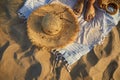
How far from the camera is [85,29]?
312 cm

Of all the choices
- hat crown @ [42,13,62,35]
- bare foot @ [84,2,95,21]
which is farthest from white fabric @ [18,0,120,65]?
hat crown @ [42,13,62,35]

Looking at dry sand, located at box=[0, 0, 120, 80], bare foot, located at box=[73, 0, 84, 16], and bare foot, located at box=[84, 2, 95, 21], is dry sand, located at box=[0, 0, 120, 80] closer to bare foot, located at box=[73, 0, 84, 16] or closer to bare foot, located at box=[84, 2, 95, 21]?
bare foot, located at box=[84, 2, 95, 21]

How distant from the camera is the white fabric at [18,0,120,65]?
9.58ft

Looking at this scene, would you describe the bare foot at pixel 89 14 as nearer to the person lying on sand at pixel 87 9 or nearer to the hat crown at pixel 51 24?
the person lying on sand at pixel 87 9

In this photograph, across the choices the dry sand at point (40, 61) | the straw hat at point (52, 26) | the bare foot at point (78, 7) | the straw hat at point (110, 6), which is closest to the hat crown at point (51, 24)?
the straw hat at point (52, 26)

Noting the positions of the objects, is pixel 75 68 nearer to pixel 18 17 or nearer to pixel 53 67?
pixel 53 67

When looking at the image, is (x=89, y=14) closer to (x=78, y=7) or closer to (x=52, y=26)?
(x=78, y=7)

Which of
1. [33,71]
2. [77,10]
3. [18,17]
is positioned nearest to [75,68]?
[33,71]

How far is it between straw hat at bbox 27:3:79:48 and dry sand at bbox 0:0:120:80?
4.4 inches

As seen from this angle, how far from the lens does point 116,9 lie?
3244mm

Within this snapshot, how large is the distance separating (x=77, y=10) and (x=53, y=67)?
0.82m

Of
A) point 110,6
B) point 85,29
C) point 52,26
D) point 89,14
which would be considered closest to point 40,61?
point 52,26

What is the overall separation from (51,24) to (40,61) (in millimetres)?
425

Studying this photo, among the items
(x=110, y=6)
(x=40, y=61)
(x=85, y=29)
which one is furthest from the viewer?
(x=110, y=6)
